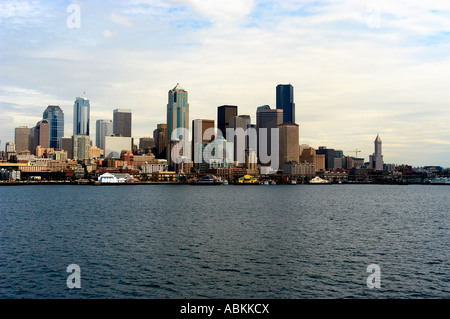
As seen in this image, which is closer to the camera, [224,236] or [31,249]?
[31,249]

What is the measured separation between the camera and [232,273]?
3441cm

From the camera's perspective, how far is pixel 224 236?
52438 millimetres

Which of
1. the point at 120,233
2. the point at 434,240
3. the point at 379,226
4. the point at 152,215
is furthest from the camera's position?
the point at 152,215

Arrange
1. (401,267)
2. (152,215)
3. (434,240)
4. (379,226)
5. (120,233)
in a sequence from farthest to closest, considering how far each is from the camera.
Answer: (152,215) < (379,226) < (120,233) < (434,240) < (401,267)

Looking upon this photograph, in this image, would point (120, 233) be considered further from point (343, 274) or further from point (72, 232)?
point (343, 274)

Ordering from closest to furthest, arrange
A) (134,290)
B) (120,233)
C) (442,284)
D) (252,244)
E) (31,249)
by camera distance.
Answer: (134,290) → (442,284) → (31,249) → (252,244) → (120,233)

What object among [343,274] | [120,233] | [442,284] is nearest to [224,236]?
[120,233]

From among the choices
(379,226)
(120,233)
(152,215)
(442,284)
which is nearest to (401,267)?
(442,284)

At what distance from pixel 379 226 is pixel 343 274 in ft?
110

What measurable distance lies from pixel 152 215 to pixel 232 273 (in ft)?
154
